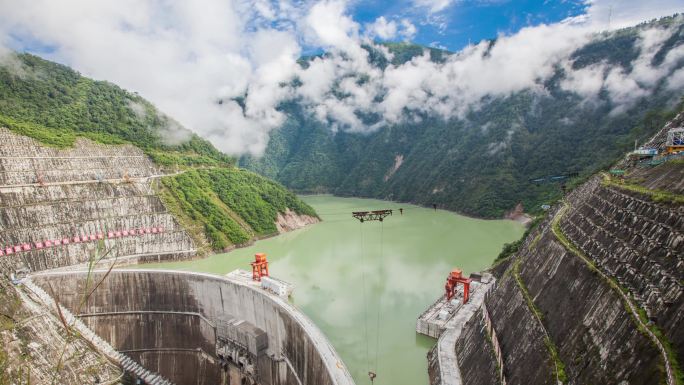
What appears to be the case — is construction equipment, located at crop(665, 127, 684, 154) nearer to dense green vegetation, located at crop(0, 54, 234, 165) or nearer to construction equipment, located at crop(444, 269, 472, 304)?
construction equipment, located at crop(444, 269, 472, 304)

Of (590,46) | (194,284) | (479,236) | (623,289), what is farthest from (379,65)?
(623,289)

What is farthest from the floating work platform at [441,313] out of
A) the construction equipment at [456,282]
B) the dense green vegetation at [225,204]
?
the dense green vegetation at [225,204]

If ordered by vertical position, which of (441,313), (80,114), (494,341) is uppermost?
(80,114)

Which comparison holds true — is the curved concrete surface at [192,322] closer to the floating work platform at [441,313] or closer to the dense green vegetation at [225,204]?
the floating work platform at [441,313]

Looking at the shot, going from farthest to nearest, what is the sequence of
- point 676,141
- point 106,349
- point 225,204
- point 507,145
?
point 507,145 → point 225,204 → point 106,349 → point 676,141

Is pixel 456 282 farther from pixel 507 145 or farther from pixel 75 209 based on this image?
pixel 507 145

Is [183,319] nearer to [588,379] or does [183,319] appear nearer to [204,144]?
[588,379]

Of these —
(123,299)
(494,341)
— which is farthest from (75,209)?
(494,341)
